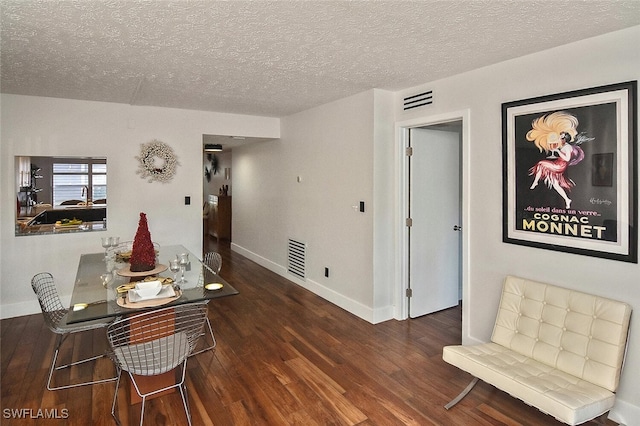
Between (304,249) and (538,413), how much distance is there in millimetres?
3413

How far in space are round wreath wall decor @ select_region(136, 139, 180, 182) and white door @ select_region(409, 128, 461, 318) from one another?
10.3 ft

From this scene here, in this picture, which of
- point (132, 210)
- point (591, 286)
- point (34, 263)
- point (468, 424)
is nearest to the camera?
Answer: point (468, 424)

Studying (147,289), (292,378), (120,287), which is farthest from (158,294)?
(292,378)

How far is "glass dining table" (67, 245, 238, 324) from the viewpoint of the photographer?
230 centimetres

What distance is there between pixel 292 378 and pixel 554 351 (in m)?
1.88

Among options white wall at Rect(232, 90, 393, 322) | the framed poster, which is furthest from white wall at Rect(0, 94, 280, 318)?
the framed poster

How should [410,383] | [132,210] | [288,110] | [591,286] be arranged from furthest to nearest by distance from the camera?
1. [288,110]
2. [132,210]
3. [410,383]
4. [591,286]

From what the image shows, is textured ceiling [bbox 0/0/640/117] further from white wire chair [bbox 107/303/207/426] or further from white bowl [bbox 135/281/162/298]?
white wire chair [bbox 107/303/207/426]

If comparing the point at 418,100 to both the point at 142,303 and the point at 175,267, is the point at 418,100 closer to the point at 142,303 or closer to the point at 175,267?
the point at 175,267

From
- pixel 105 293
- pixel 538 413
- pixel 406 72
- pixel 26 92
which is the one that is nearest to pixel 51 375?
pixel 105 293

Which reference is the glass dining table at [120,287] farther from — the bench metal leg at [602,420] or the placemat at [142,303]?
the bench metal leg at [602,420]

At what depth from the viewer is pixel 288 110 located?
204 inches

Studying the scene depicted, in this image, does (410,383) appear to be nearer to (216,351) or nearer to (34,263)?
(216,351)

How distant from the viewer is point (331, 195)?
4.68 meters
